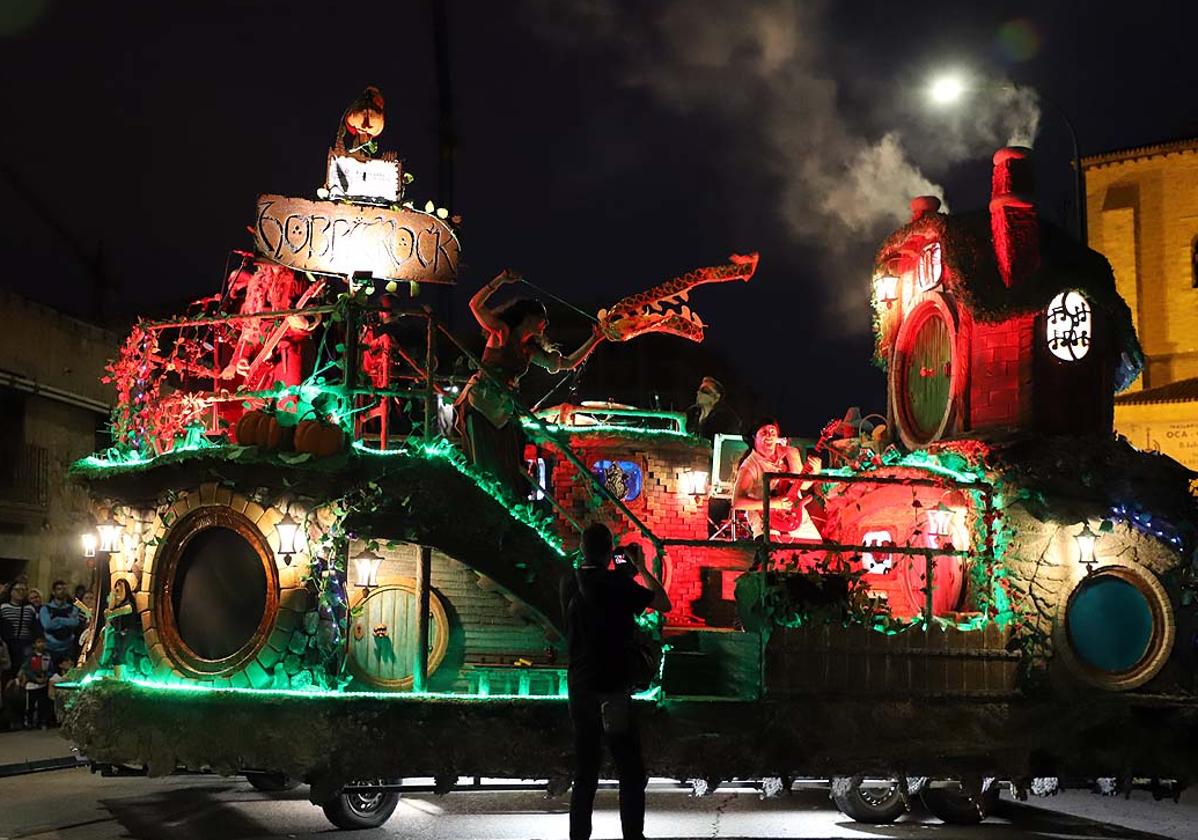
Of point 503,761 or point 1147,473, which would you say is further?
point 1147,473

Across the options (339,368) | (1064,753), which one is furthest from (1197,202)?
(339,368)

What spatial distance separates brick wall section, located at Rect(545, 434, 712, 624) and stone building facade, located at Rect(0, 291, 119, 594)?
1686 cm

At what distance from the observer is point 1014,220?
14.6 meters

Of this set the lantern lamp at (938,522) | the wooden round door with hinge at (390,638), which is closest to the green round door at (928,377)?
the lantern lamp at (938,522)

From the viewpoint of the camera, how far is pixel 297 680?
39.4ft

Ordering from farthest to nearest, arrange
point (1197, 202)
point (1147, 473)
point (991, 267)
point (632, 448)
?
1. point (1197, 202)
2. point (632, 448)
3. point (991, 267)
4. point (1147, 473)

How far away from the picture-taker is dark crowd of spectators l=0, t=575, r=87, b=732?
20.8 metres

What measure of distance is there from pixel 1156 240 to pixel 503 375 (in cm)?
3248

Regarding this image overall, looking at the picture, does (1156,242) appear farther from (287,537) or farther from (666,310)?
(287,537)

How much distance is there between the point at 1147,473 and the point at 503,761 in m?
7.03

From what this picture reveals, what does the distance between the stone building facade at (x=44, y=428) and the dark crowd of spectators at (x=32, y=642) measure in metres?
8.20

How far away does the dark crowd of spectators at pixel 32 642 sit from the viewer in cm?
2080

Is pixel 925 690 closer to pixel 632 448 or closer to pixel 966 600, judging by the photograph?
pixel 966 600

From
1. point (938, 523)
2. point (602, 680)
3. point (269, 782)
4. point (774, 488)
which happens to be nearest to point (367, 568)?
point (602, 680)
